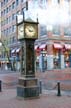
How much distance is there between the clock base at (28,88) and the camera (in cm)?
1306

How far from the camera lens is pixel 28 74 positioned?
13.6 m

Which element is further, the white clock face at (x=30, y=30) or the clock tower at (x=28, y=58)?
the white clock face at (x=30, y=30)

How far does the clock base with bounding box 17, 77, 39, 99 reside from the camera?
13.1 meters

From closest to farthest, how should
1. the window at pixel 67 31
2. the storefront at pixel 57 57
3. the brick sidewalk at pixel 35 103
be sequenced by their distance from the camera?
1. the brick sidewalk at pixel 35 103
2. the window at pixel 67 31
3. the storefront at pixel 57 57

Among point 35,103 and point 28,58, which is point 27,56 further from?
point 35,103

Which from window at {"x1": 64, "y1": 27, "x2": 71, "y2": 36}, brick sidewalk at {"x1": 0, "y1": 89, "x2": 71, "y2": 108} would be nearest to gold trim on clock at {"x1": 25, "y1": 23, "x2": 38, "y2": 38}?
brick sidewalk at {"x1": 0, "y1": 89, "x2": 71, "y2": 108}

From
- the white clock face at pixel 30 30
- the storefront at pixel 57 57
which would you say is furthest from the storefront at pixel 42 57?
the white clock face at pixel 30 30

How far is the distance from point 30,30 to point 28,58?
4.41 feet

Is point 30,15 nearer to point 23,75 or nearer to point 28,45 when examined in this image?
point 28,45

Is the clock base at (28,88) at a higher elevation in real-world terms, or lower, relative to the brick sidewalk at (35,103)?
higher

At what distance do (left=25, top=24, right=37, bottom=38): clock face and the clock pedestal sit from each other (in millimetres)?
268

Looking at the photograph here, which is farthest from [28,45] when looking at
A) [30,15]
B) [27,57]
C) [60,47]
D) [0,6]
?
[0,6]

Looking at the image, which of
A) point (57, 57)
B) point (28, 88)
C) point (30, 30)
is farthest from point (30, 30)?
point (57, 57)

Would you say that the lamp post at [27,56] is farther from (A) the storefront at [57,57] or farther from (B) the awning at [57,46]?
(A) the storefront at [57,57]
